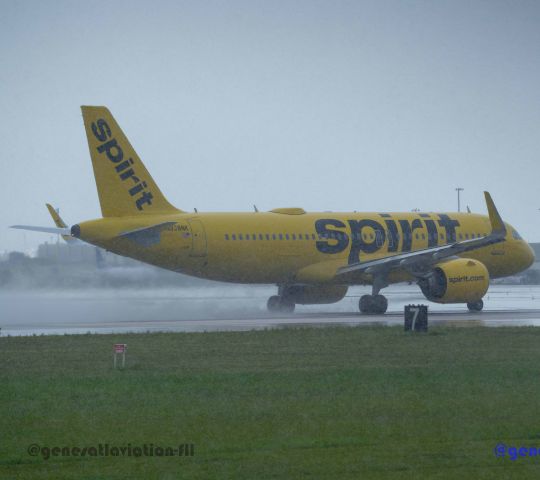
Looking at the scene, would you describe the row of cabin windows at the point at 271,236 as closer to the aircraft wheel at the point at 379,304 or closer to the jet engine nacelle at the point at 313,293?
the jet engine nacelle at the point at 313,293

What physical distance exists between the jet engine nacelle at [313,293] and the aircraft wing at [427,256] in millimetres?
2455

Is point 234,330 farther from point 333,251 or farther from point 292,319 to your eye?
point 333,251

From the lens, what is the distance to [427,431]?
15.8m

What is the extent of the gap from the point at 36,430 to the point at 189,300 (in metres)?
44.5

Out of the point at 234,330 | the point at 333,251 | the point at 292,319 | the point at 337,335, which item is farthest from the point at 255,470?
the point at 333,251

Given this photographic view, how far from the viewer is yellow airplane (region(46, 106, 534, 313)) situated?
43.8 meters

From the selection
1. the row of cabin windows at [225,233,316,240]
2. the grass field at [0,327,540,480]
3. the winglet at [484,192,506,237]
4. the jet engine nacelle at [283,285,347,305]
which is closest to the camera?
the grass field at [0,327,540,480]

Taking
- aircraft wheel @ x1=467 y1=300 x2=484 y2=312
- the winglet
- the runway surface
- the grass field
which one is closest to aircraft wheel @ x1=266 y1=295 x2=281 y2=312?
the runway surface

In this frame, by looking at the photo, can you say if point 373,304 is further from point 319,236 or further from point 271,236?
point 271,236

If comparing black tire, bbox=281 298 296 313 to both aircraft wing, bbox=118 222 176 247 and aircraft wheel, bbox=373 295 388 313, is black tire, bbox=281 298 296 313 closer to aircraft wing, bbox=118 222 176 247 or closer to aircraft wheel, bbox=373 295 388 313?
aircraft wheel, bbox=373 295 388 313

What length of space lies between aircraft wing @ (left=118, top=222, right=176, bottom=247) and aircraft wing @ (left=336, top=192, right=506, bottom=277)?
28.5ft

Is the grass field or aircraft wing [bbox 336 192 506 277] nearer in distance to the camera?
the grass field

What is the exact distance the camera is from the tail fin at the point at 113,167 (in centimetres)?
4359

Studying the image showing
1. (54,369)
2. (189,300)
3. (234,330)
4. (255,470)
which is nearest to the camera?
(255,470)
